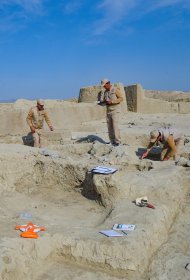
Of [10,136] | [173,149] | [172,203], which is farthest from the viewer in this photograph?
[10,136]

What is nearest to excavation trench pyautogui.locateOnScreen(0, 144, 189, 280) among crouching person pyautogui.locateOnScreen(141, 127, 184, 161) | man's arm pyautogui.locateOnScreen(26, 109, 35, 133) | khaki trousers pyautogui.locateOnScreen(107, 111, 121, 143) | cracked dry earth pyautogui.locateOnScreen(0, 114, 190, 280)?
cracked dry earth pyautogui.locateOnScreen(0, 114, 190, 280)

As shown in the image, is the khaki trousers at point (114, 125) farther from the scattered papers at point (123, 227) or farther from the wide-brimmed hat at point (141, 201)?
the scattered papers at point (123, 227)

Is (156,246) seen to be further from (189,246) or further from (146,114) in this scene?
(146,114)

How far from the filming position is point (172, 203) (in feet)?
15.9

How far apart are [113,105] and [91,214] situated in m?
3.16

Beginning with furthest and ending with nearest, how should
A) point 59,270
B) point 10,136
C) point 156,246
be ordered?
point 10,136, point 156,246, point 59,270

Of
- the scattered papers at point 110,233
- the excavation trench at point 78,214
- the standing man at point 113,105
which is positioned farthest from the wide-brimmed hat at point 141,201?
the standing man at point 113,105

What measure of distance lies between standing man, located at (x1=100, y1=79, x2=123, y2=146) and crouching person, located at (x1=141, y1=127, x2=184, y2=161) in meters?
1.08

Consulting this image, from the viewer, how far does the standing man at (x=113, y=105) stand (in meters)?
7.39

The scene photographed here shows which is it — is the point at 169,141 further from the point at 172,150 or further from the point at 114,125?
the point at 114,125

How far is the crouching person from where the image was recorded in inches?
261

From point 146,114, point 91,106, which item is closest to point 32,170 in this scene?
point 91,106

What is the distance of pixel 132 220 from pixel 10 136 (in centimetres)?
557

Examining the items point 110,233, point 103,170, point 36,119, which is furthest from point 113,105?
point 110,233
